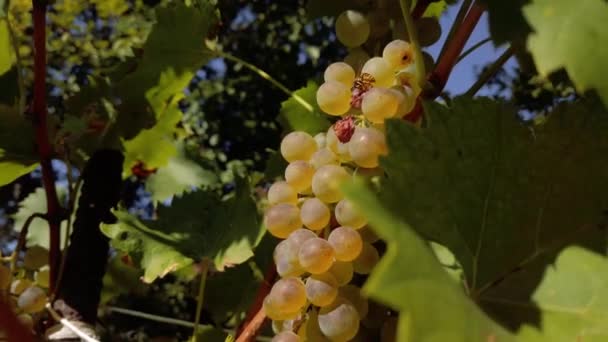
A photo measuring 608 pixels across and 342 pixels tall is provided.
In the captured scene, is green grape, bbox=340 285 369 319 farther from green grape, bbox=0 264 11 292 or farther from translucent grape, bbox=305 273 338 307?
green grape, bbox=0 264 11 292

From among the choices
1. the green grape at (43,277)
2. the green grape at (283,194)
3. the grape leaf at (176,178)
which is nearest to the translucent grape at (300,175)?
the green grape at (283,194)

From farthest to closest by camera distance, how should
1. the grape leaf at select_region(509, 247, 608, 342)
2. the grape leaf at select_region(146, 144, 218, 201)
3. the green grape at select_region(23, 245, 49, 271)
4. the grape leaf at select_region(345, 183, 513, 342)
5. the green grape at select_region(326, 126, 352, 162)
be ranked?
the grape leaf at select_region(146, 144, 218, 201) < the green grape at select_region(23, 245, 49, 271) < the green grape at select_region(326, 126, 352, 162) < the grape leaf at select_region(509, 247, 608, 342) < the grape leaf at select_region(345, 183, 513, 342)

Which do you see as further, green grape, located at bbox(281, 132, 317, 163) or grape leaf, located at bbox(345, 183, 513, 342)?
green grape, located at bbox(281, 132, 317, 163)

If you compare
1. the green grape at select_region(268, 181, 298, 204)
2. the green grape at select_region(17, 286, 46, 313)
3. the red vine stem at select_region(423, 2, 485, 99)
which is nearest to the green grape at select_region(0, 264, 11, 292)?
the green grape at select_region(17, 286, 46, 313)

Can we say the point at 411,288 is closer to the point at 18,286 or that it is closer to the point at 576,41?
the point at 576,41

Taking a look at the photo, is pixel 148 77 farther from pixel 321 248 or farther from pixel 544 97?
pixel 544 97

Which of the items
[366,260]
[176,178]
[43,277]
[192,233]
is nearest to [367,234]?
[366,260]

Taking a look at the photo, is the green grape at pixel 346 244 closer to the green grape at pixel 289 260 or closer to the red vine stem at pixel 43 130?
the green grape at pixel 289 260
